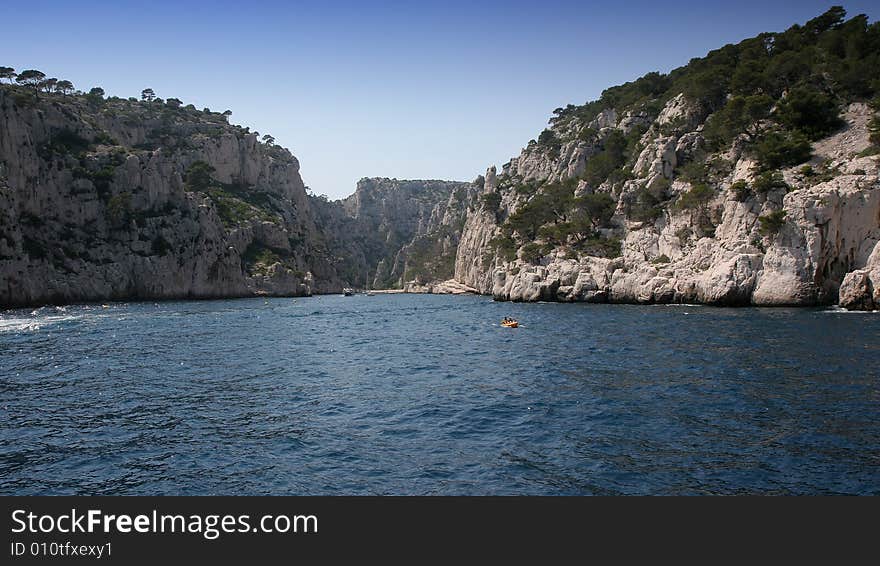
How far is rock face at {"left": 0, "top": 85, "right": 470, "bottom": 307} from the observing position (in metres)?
90.9

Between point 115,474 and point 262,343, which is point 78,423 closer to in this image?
point 115,474

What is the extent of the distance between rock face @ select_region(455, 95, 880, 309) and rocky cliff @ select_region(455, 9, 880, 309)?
152 mm

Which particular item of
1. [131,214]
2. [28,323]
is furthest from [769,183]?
[131,214]

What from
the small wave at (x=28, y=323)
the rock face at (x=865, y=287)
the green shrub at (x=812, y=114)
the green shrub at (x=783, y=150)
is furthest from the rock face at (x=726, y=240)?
the small wave at (x=28, y=323)

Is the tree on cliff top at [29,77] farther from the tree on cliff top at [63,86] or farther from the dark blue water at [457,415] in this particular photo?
the dark blue water at [457,415]

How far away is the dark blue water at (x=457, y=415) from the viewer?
47.8 feet

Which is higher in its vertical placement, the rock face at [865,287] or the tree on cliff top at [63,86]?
the tree on cliff top at [63,86]

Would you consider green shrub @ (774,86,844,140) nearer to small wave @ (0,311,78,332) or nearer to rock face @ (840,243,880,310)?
rock face @ (840,243,880,310)

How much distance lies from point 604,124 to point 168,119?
126 meters

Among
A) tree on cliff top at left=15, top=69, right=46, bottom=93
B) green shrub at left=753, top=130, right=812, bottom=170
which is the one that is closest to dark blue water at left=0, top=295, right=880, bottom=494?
green shrub at left=753, top=130, right=812, bottom=170

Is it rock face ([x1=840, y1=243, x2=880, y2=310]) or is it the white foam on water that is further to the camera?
the white foam on water

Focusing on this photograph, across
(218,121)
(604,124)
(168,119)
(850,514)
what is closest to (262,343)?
(850,514)

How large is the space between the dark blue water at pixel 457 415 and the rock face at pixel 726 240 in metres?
14.8

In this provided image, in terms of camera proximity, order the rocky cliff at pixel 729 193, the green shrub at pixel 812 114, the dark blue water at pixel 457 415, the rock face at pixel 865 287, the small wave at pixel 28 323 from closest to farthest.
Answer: the dark blue water at pixel 457 415 < the rock face at pixel 865 287 < the small wave at pixel 28 323 < the rocky cliff at pixel 729 193 < the green shrub at pixel 812 114
